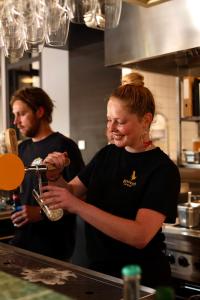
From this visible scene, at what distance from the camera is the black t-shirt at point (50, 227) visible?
1.90 metres

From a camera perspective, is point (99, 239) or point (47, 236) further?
point (47, 236)

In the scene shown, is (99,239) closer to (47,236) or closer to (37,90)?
(47,236)

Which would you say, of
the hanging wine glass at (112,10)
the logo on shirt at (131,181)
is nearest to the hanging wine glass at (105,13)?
the hanging wine glass at (112,10)

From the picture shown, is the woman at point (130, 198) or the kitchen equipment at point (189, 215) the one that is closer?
the woman at point (130, 198)

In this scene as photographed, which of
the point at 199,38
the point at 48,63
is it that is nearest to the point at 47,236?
the point at 199,38

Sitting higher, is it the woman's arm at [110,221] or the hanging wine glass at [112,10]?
the hanging wine glass at [112,10]

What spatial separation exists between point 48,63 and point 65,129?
0.88 meters

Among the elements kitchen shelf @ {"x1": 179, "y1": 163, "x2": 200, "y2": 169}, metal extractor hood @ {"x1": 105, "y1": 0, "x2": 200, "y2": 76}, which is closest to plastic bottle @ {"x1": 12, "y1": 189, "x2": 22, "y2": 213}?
metal extractor hood @ {"x1": 105, "y1": 0, "x2": 200, "y2": 76}

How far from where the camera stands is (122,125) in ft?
4.27

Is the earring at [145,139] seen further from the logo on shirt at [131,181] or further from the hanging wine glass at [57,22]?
the hanging wine glass at [57,22]

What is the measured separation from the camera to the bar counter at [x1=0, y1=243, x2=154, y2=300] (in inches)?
36.8

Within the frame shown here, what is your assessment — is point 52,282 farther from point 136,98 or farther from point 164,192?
point 136,98

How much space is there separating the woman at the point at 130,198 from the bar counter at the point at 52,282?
160mm

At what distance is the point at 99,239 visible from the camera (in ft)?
4.34
